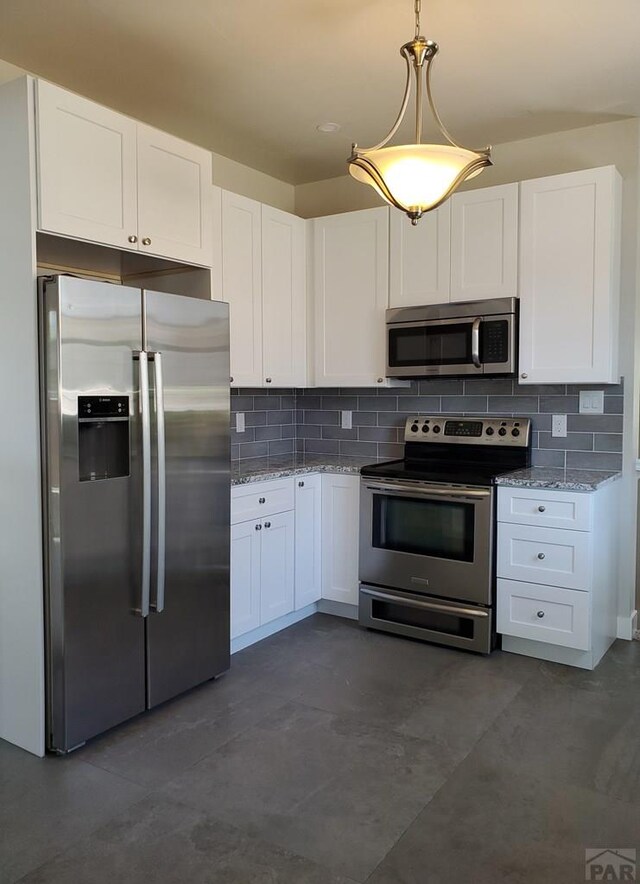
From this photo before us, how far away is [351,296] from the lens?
4.02m

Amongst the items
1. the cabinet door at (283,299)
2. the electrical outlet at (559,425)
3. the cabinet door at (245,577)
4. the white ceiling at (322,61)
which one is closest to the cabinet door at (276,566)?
the cabinet door at (245,577)

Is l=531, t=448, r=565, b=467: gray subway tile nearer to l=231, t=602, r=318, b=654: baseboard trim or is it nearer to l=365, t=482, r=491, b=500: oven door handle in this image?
l=365, t=482, r=491, b=500: oven door handle

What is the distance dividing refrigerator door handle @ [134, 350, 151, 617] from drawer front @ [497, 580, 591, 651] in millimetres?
1717

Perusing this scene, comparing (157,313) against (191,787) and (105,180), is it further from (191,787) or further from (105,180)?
(191,787)

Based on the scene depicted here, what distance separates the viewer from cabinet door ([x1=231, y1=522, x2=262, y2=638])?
11.0 ft

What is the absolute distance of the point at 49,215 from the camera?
2.41m

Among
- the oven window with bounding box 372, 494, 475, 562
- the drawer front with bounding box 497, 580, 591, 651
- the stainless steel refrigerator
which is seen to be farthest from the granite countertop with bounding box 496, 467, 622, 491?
the stainless steel refrigerator

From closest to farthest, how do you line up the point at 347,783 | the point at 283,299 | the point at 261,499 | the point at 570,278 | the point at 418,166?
the point at 418,166
the point at 347,783
the point at 570,278
the point at 261,499
the point at 283,299

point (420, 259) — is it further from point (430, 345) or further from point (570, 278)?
point (570, 278)

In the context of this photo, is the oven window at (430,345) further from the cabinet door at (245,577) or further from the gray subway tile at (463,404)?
the cabinet door at (245,577)

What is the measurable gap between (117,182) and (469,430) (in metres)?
2.24

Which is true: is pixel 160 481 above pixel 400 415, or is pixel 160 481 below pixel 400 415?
below

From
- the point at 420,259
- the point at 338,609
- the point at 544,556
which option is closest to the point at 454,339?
the point at 420,259

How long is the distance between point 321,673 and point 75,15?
2.87 metres
